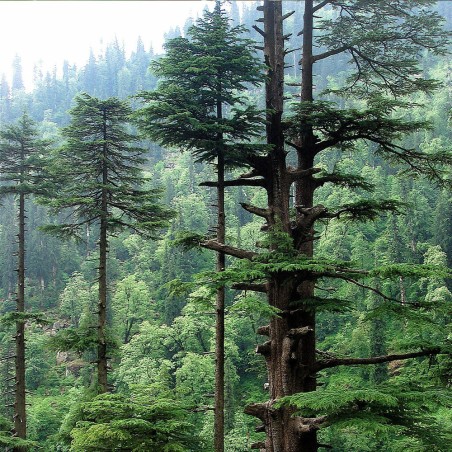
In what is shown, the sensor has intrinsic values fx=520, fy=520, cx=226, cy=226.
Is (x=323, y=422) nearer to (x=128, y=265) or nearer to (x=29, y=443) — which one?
(x=29, y=443)

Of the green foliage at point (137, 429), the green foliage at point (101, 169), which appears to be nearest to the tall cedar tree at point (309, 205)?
the green foliage at point (137, 429)

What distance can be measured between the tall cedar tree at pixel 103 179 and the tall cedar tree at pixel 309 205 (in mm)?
6613

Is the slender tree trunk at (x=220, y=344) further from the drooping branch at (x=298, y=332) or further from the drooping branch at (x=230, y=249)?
the drooping branch at (x=298, y=332)

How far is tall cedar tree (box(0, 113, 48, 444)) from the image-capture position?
16.7 m

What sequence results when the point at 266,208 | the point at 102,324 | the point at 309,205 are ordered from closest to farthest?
the point at 309,205, the point at 266,208, the point at 102,324

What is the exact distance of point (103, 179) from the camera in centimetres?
1598

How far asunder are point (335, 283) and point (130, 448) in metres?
57.3

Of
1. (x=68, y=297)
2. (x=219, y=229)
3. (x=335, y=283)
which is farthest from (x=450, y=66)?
(x=219, y=229)

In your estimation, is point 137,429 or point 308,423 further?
point 137,429

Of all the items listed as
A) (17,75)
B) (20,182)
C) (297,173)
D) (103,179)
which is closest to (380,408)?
(297,173)

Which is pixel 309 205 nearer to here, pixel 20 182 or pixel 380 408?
pixel 380 408

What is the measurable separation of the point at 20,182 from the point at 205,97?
10.6 meters

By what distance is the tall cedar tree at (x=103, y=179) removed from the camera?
600 inches

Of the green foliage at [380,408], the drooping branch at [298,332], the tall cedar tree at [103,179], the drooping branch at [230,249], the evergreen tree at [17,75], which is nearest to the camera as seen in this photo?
the green foliage at [380,408]
